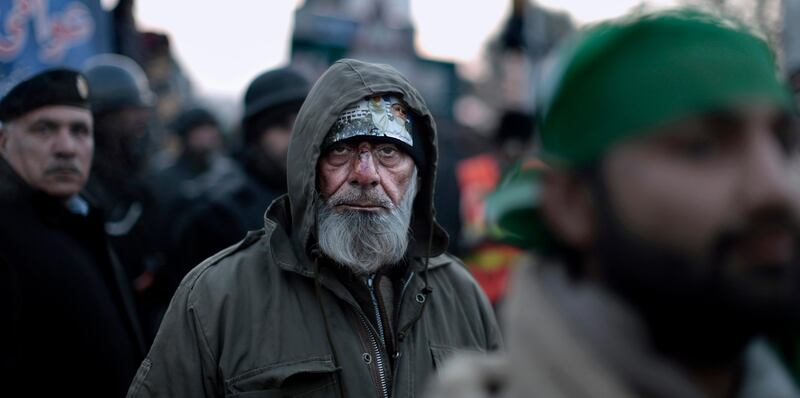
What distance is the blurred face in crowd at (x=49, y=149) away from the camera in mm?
4215

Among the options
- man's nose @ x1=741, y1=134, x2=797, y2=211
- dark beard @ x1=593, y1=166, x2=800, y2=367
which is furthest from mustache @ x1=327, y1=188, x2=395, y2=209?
man's nose @ x1=741, y1=134, x2=797, y2=211

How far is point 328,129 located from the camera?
10.4ft

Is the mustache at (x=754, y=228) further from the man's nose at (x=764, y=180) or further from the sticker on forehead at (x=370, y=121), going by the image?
the sticker on forehead at (x=370, y=121)

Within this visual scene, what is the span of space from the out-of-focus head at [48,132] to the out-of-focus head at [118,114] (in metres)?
1.92

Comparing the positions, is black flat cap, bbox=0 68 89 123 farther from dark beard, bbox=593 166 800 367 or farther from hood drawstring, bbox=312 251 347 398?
dark beard, bbox=593 166 800 367

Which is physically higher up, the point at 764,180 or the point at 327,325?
the point at 764,180

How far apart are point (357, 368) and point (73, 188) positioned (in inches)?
78.4

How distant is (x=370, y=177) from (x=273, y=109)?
2.87 metres

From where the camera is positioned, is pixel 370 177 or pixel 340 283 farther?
pixel 370 177

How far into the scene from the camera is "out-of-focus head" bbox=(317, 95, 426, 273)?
10.6 feet

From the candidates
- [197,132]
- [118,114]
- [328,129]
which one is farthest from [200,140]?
[328,129]

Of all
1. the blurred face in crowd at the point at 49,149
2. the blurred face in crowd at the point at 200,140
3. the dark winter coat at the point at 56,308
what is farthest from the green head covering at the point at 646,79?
the blurred face in crowd at the point at 200,140

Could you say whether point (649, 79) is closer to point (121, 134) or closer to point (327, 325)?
point (327, 325)

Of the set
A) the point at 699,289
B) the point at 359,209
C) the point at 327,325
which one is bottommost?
the point at 327,325
